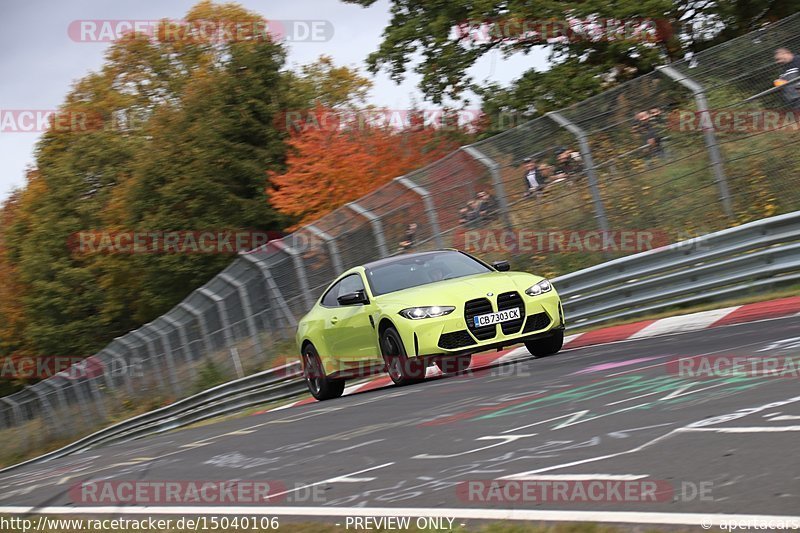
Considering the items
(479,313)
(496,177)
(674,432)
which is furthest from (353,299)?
(674,432)

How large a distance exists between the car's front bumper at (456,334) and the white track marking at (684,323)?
1.39 metres

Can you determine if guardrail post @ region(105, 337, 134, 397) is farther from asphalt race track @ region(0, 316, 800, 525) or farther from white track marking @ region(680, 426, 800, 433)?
white track marking @ region(680, 426, 800, 433)

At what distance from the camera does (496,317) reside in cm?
1216

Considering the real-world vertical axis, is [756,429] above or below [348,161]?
below

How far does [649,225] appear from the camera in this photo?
1587 cm

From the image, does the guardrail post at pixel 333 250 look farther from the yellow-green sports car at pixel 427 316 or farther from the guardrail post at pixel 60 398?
the guardrail post at pixel 60 398

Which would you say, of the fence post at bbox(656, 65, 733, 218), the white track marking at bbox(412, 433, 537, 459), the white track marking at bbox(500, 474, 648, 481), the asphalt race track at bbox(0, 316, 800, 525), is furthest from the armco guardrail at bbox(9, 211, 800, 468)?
the white track marking at bbox(500, 474, 648, 481)

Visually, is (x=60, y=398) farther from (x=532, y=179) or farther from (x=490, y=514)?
(x=490, y=514)

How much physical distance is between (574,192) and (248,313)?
307 inches

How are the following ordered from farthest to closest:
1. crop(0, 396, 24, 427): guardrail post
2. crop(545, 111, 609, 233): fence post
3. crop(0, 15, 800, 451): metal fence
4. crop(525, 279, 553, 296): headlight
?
1. crop(0, 396, 24, 427): guardrail post
2. crop(545, 111, 609, 233): fence post
3. crop(0, 15, 800, 451): metal fence
4. crop(525, 279, 553, 296): headlight

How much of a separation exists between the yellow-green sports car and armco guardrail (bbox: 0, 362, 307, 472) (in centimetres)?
386

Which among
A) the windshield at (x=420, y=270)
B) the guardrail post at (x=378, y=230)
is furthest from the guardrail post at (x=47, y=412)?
the windshield at (x=420, y=270)

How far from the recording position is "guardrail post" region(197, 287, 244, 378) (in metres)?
22.3

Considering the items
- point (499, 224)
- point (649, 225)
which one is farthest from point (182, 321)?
point (649, 225)
